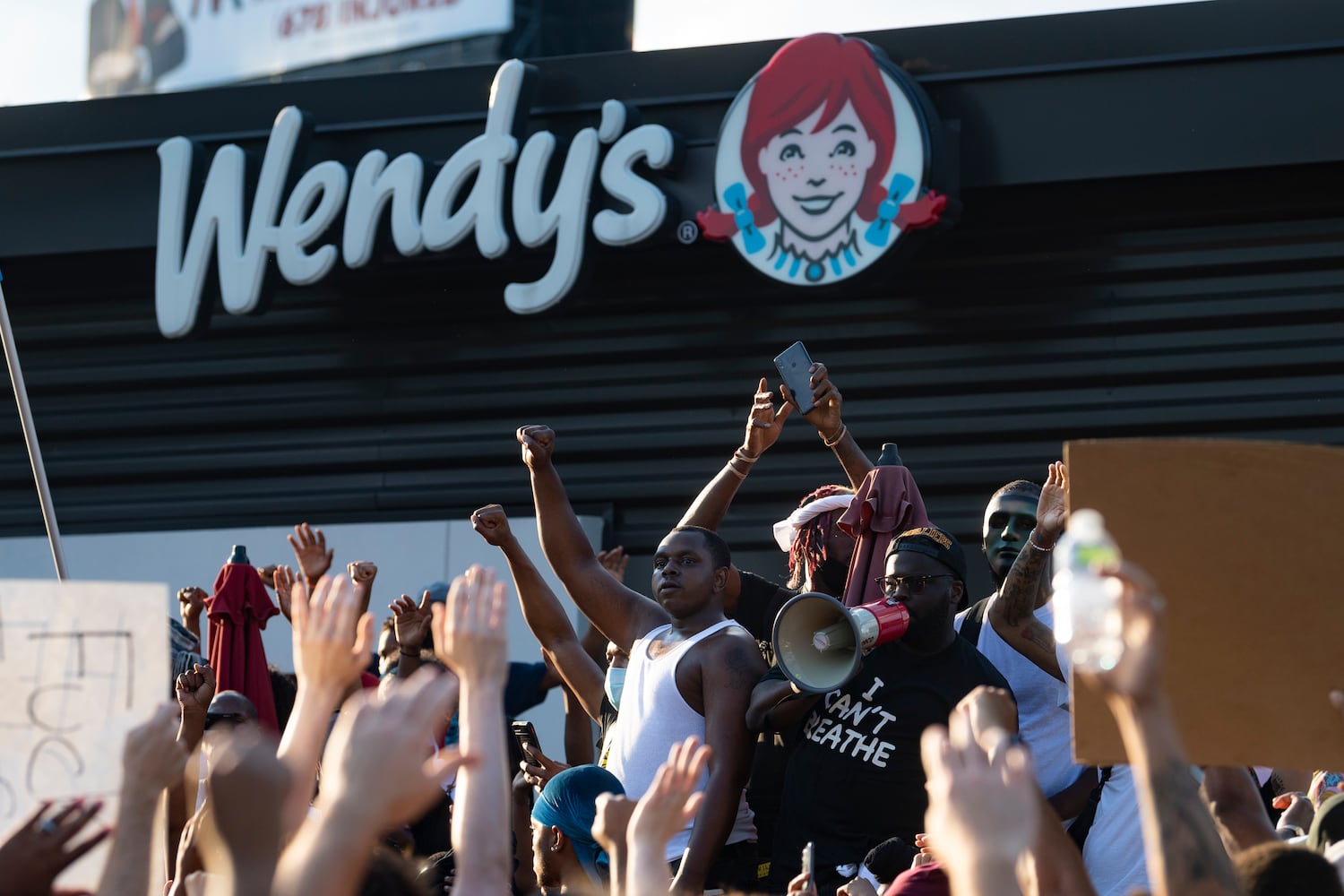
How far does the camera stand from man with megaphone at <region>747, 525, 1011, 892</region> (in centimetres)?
393

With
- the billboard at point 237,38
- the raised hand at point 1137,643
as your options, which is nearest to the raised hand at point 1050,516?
the raised hand at point 1137,643

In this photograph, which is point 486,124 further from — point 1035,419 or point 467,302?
point 1035,419

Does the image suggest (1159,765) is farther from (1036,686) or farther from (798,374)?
(798,374)

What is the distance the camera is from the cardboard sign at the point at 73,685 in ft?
8.47

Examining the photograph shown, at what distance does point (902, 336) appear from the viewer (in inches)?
356

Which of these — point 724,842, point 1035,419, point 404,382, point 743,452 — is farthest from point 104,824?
point 404,382

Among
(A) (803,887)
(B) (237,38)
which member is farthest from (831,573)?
(B) (237,38)

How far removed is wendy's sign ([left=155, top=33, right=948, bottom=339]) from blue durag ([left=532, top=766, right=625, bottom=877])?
5.26 m

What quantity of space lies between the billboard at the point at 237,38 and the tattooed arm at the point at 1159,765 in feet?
65.3

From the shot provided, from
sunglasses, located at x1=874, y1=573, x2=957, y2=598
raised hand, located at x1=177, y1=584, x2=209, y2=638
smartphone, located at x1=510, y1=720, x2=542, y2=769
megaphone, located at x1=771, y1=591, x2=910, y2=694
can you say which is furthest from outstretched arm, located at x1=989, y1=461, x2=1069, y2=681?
raised hand, located at x1=177, y1=584, x2=209, y2=638

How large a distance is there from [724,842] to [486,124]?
6.25 m

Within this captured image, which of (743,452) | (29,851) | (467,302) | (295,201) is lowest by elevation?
(29,851)

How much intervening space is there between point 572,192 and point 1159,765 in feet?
25.0

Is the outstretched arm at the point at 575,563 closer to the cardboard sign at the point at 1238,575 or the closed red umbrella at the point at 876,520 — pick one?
the closed red umbrella at the point at 876,520
